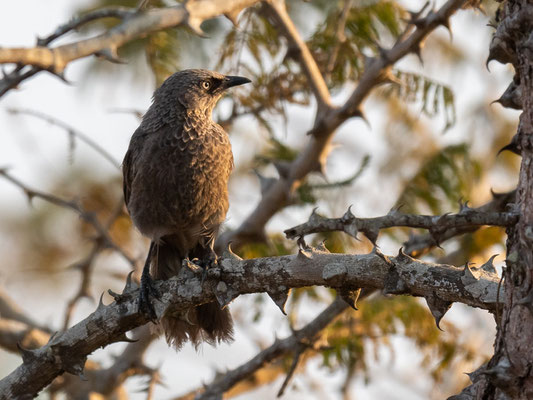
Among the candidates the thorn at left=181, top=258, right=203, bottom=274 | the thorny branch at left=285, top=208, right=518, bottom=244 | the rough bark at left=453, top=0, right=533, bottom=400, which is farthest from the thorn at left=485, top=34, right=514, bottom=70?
the thorn at left=181, top=258, right=203, bottom=274

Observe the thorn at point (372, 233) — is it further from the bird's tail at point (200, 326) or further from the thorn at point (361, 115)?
the thorn at point (361, 115)

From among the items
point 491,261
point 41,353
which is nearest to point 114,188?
point 41,353

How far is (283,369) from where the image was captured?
6.99 m

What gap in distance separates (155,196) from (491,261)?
9.23 feet

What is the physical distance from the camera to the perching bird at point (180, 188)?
545 centimetres

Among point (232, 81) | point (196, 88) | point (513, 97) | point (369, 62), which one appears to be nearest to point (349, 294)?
point (513, 97)

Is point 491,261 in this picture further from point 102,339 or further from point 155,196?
point 155,196

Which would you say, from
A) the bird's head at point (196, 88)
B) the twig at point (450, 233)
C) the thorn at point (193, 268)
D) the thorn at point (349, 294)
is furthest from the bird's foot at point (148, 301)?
the bird's head at point (196, 88)

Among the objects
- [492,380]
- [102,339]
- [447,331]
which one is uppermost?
[447,331]

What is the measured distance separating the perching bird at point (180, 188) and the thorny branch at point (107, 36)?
1.55 m

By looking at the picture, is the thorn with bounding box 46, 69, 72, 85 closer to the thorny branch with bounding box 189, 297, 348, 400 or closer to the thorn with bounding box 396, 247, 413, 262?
the thorn with bounding box 396, 247, 413, 262

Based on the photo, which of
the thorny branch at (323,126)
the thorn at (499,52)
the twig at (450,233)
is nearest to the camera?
the thorn at (499,52)

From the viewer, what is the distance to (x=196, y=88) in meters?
6.21

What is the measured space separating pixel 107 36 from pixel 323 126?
308 cm
